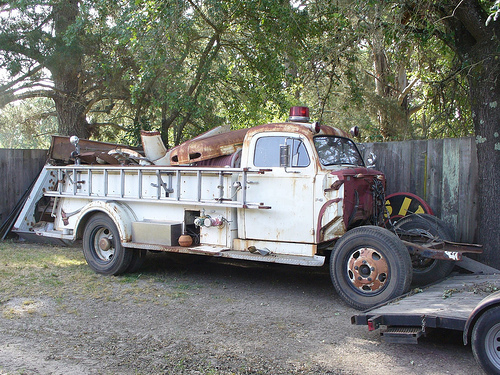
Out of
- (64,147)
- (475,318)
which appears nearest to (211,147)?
(64,147)

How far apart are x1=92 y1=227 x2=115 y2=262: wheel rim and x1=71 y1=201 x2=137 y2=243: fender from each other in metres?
0.35

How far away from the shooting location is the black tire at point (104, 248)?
7.88 m

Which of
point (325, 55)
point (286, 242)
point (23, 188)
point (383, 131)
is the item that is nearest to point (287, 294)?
point (286, 242)

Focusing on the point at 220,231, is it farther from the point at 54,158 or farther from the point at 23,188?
the point at 23,188

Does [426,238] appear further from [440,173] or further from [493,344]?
[493,344]

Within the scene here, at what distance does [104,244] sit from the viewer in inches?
315

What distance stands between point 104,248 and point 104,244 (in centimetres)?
7

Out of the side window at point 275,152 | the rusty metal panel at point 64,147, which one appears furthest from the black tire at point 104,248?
the side window at point 275,152

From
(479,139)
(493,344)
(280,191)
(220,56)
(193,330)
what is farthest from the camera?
(220,56)

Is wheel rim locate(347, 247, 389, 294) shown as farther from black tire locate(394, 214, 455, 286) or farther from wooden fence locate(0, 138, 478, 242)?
wooden fence locate(0, 138, 478, 242)

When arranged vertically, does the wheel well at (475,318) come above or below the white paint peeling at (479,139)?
below

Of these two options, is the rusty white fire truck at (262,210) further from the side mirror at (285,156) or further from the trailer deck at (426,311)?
the trailer deck at (426,311)

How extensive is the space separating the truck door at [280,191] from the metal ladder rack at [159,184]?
193 mm

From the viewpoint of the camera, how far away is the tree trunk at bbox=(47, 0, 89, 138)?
470 inches
